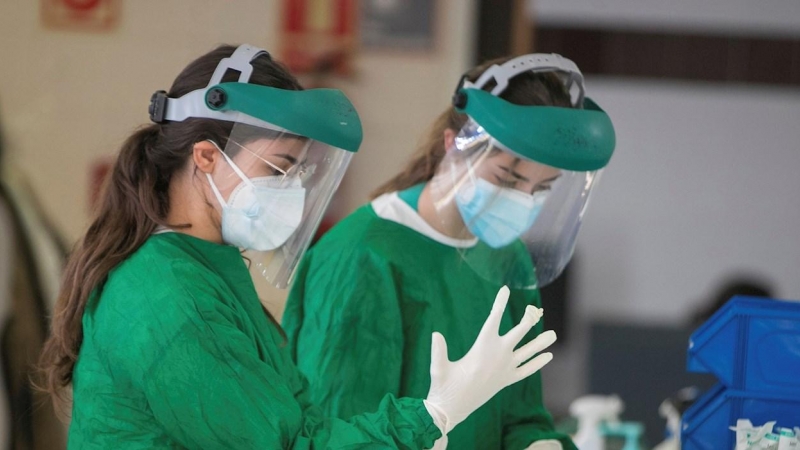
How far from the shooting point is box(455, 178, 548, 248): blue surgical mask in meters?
1.83

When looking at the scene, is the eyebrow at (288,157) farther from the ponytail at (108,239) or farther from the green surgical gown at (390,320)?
the green surgical gown at (390,320)

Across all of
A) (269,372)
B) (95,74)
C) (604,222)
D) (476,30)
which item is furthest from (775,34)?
(269,372)

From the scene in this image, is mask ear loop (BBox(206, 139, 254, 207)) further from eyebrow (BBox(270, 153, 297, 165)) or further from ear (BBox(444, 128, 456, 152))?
ear (BBox(444, 128, 456, 152))

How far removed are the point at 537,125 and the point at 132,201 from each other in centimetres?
69

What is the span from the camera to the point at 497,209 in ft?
6.04

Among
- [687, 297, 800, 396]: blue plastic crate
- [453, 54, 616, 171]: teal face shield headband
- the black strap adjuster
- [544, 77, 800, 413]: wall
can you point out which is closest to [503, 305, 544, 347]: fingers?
[453, 54, 616, 171]: teal face shield headband

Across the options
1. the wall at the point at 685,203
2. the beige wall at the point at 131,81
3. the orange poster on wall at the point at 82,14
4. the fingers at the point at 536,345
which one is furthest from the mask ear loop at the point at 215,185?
the wall at the point at 685,203

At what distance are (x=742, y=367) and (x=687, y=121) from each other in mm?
4876

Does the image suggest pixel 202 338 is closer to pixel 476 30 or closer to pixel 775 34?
pixel 476 30

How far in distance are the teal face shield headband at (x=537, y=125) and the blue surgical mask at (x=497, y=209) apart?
10 centimetres

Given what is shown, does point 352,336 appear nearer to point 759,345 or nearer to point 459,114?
point 459,114

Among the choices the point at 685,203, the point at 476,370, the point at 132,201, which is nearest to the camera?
the point at 476,370

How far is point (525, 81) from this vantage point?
6.01ft

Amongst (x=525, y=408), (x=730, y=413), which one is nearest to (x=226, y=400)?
(x=525, y=408)
